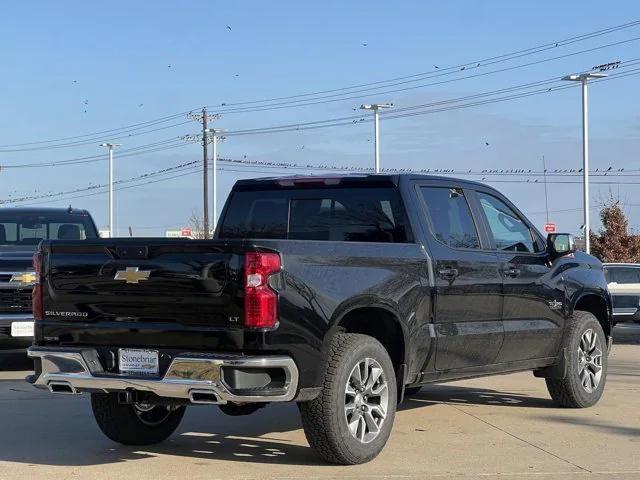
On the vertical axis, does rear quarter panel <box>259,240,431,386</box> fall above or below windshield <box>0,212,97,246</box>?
below

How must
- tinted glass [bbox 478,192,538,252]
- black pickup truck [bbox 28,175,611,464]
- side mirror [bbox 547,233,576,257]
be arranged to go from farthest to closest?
side mirror [bbox 547,233,576,257] < tinted glass [bbox 478,192,538,252] < black pickup truck [bbox 28,175,611,464]

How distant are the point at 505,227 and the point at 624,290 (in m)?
11.8

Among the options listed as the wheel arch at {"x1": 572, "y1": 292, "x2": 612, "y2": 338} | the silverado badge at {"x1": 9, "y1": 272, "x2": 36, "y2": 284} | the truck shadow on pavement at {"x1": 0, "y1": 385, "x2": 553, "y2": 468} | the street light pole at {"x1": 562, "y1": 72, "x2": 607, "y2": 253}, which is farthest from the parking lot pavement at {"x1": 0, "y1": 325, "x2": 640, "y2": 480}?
the street light pole at {"x1": 562, "y1": 72, "x2": 607, "y2": 253}

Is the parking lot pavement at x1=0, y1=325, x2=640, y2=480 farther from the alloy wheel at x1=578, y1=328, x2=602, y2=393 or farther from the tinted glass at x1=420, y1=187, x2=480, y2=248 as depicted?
the tinted glass at x1=420, y1=187, x2=480, y2=248

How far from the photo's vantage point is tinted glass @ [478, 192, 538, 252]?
8398mm

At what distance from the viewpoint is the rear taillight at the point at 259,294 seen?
600cm

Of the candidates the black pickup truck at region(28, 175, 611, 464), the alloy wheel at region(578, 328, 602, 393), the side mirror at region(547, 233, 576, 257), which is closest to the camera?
the black pickup truck at region(28, 175, 611, 464)

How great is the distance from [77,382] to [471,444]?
2980mm

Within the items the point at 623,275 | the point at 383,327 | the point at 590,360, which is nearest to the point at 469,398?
the point at 590,360

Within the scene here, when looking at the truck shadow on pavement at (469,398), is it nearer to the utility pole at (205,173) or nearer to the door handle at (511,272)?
the door handle at (511,272)

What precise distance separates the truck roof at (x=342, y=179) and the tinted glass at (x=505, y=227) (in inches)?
9.7

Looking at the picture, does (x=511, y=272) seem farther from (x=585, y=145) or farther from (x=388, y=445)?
(x=585, y=145)

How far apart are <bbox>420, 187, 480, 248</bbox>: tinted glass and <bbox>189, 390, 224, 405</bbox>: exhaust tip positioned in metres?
2.36

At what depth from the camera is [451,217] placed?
26.0 ft
